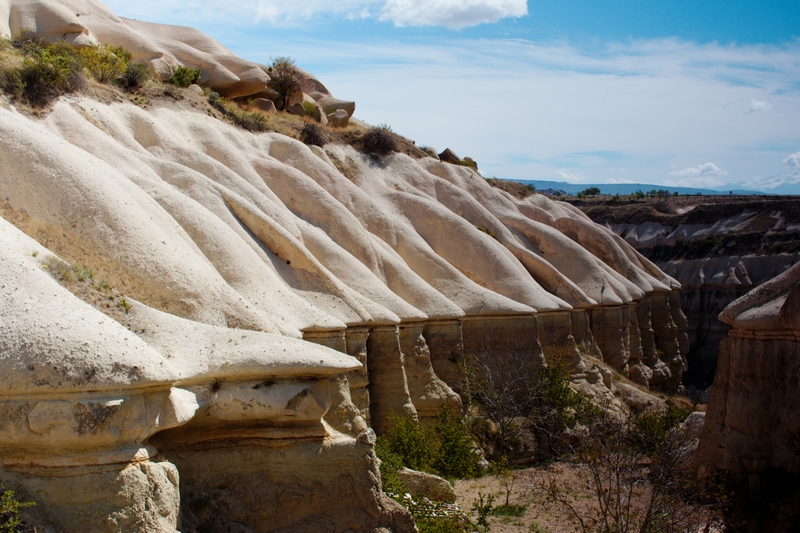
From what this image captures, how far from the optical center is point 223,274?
12.2 meters

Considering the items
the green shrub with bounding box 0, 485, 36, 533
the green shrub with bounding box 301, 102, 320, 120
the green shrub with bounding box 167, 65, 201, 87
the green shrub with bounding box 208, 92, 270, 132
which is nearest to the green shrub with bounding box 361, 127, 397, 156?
the green shrub with bounding box 301, 102, 320, 120

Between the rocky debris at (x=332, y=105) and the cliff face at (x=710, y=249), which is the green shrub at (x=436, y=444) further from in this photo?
the cliff face at (x=710, y=249)

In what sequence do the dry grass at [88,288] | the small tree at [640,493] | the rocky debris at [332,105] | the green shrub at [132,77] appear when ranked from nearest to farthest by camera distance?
the dry grass at [88,288] → the small tree at [640,493] → the green shrub at [132,77] → the rocky debris at [332,105]

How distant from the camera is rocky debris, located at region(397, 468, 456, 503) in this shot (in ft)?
41.4

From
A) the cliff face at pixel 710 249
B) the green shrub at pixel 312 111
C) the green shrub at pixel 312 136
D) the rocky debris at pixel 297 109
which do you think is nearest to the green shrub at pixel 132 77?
the green shrub at pixel 312 136

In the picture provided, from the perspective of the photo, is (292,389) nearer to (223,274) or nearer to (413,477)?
(223,274)

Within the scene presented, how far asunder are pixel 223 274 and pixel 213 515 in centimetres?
545

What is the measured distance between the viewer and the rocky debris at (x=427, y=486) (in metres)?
12.6

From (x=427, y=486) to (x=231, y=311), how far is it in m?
5.10

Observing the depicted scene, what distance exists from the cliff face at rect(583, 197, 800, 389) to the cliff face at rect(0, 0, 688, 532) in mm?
22095

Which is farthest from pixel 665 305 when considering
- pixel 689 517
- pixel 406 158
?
pixel 689 517

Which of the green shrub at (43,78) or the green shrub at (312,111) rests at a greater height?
the green shrub at (312,111)

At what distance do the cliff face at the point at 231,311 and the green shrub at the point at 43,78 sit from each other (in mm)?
372

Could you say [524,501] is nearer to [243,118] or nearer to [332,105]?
[243,118]
